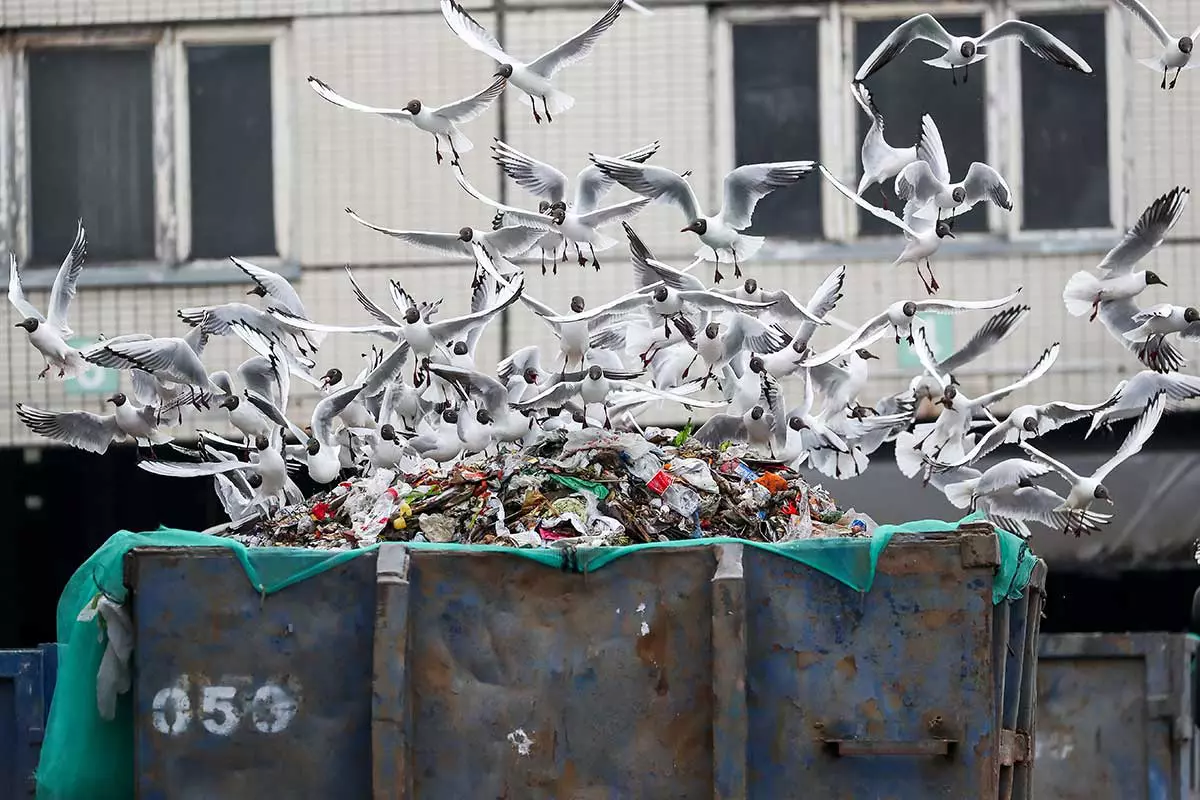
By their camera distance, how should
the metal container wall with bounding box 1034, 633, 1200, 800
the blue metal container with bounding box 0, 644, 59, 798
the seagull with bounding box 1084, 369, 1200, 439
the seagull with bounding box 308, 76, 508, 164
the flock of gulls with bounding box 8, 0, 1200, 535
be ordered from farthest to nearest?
1. the seagull with bounding box 308, 76, 508, 164
2. the seagull with bounding box 1084, 369, 1200, 439
3. the metal container wall with bounding box 1034, 633, 1200, 800
4. the flock of gulls with bounding box 8, 0, 1200, 535
5. the blue metal container with bounding box 0, 644, 59, 798

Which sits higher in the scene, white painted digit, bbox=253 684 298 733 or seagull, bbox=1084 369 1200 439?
seagull, bbox=1084 369 1200 439

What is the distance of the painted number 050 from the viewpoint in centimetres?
406

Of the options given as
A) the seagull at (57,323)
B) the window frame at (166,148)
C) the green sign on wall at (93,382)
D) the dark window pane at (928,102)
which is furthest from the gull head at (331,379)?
the dark window pane at (928,102)

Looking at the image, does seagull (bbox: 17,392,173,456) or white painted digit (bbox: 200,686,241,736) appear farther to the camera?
seagull (bbox: 17,392,173,456)

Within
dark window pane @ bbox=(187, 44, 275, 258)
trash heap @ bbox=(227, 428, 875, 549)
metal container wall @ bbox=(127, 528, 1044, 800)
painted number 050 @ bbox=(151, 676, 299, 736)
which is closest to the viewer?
metal container wall @ bbox=(127, 528, 1044, 800)

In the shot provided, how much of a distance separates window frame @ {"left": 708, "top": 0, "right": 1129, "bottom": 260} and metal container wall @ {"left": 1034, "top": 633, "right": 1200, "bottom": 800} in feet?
16.6

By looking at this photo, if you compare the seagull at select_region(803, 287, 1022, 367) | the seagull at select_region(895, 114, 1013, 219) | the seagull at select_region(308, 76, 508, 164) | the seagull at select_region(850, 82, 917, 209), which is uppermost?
the seagull at select_region(308, 76, 508, 164)

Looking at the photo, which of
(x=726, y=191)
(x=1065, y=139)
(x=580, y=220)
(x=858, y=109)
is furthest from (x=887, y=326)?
(x=1065, y=139)

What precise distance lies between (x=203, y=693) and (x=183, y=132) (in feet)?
27.2

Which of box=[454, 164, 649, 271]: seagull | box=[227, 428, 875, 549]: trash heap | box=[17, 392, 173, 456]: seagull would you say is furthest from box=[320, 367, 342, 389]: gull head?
box=[227, 428, 875, 549]: trash heap

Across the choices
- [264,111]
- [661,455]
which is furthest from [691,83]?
[661,455]

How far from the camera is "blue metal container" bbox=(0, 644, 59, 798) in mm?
5582

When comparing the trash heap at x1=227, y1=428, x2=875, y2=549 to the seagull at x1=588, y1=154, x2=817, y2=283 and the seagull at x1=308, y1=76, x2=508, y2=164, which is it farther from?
the seagull at x1=308, y1=76, x2=508, y2=164

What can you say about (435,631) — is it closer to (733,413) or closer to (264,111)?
(733,413)
